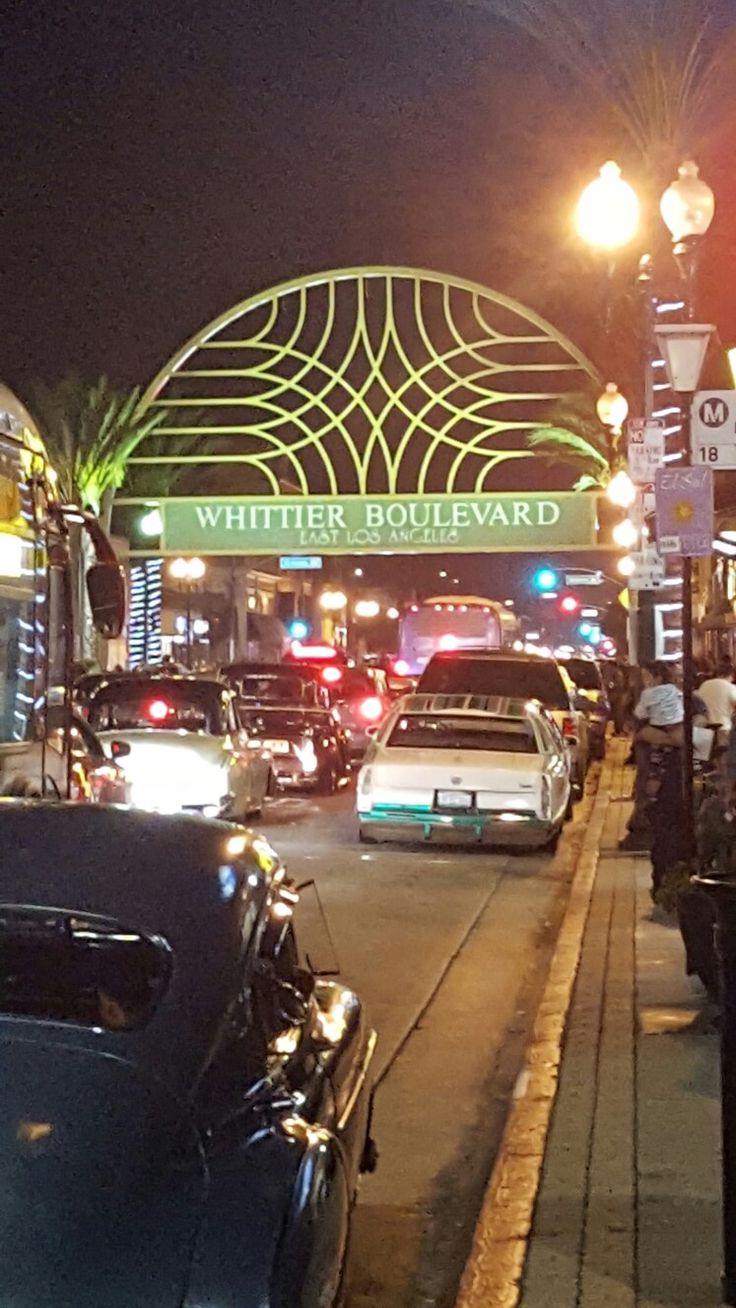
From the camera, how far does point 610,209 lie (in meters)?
15.7

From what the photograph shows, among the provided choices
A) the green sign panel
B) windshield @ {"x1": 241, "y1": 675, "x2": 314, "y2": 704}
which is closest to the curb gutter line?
windshield @ {"x1": 241, "y1": 675, "x2": 314, "y2": 704}

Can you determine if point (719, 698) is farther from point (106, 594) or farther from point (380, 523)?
point (380, 523)

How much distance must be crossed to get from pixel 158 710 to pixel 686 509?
352 inches

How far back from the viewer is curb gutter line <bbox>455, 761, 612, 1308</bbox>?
5.24 meters

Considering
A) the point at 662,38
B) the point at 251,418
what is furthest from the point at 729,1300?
the point at 251,418

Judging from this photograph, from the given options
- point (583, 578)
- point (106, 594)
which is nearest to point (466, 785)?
point (106, 594)

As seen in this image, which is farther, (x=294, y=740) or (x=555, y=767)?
(x=294, y=740)

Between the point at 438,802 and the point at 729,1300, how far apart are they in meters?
12.2

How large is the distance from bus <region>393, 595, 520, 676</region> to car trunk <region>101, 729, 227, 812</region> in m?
29.4

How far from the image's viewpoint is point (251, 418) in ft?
145

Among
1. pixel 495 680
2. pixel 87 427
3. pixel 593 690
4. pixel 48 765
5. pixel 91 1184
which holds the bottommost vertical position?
pixel 91 1184

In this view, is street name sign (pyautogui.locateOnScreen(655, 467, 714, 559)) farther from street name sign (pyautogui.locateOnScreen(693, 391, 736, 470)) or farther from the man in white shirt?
the man in white shirt

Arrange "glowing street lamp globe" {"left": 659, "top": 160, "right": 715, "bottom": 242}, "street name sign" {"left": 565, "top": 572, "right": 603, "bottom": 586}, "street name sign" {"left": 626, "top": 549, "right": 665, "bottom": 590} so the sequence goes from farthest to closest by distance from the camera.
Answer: "street name sign" {"left": 565, "top": 572, "right": 603, "bottom": 586} < "street name sign" {"left": 626, "top": 549, "right": 665, "bottom": 590} < "glowing street lamp globe" {"left": 659, "top": 160, "right": 715, "bottom": 242}

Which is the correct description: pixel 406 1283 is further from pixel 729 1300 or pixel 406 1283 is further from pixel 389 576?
pixel 389 576
